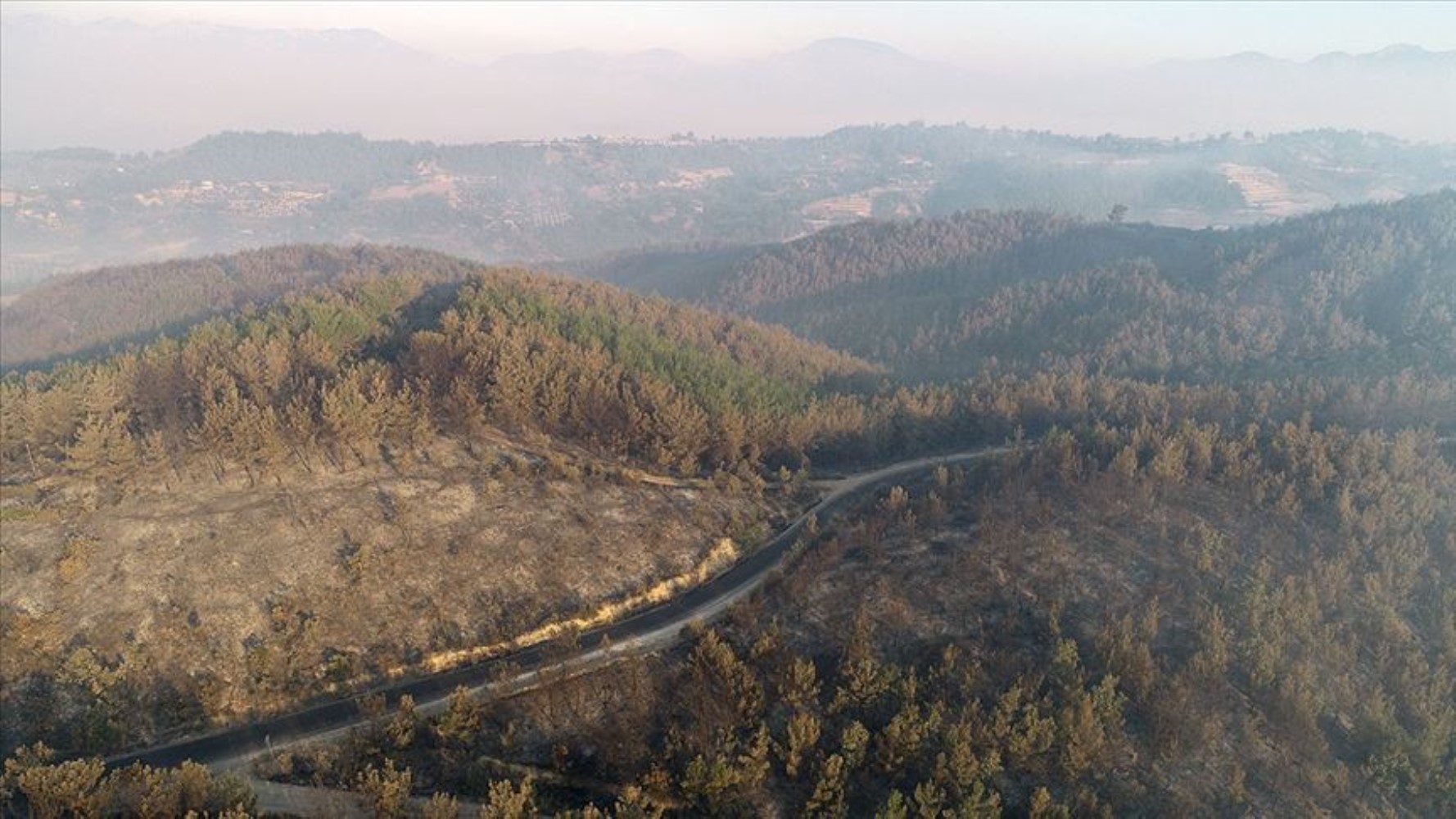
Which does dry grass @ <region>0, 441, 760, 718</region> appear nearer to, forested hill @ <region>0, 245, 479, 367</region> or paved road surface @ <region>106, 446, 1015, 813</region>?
paved road surface @ <region>106, 446, 1015, 813</region>

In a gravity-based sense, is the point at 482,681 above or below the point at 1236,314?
below

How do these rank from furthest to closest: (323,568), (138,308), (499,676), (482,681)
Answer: (138,308) → (323,568) → (482,681) → (499,676)

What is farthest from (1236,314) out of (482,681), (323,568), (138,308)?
(138,308)

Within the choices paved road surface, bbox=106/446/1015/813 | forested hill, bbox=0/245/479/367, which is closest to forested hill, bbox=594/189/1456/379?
paved road surface, bbox=106/446/1015/813

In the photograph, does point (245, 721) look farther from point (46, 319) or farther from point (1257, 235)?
point (1257, 235)

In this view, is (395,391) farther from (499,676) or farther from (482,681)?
(499,676)

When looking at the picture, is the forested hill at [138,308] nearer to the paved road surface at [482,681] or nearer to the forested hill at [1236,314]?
the forested hill at [1236,314]

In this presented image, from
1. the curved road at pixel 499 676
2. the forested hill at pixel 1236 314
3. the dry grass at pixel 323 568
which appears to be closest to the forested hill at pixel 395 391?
the dry grass at pixel 323 568
